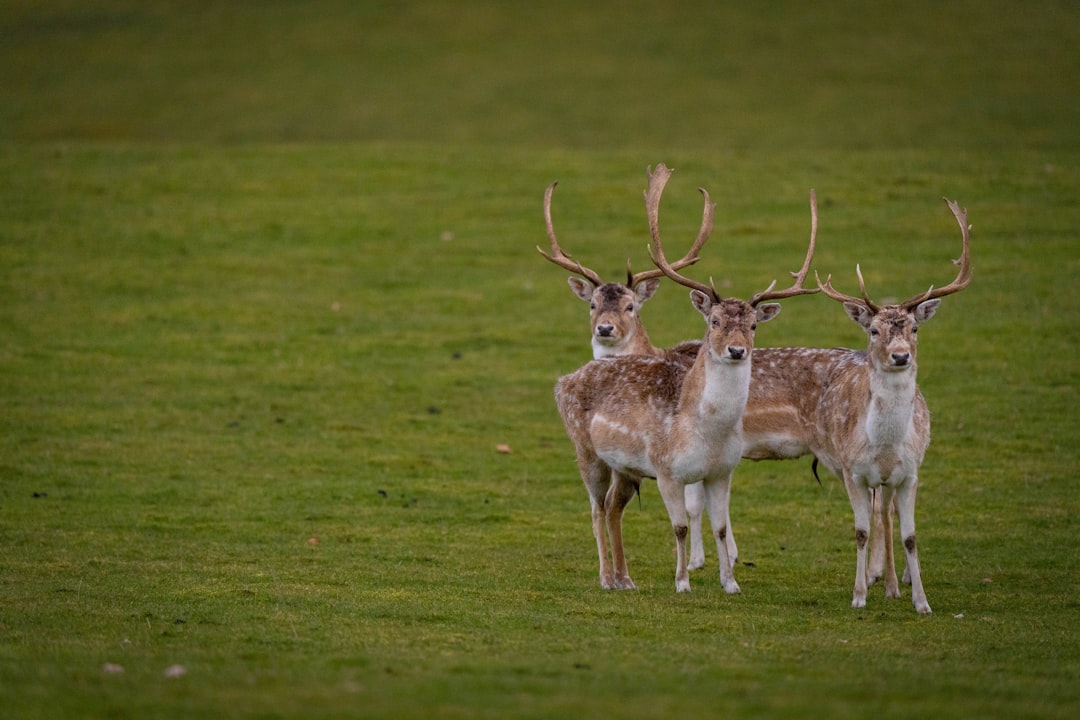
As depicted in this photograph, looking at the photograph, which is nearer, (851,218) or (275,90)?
(851,218)

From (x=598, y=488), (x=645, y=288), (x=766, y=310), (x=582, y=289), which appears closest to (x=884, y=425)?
(x=766, y=310)

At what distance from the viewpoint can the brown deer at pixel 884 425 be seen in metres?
10.4

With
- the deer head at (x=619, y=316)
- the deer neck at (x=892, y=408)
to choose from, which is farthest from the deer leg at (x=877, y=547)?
the deer head at (x=619, y=316)

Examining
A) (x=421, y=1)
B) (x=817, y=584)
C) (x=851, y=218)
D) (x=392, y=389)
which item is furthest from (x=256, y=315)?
(x=421, y=1)

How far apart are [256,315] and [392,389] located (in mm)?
3936

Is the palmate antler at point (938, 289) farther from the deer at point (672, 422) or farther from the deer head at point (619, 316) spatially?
the deer head at point (619, 316)

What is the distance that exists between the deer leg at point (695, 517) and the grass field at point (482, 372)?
0.28 metres

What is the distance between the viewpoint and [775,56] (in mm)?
41688

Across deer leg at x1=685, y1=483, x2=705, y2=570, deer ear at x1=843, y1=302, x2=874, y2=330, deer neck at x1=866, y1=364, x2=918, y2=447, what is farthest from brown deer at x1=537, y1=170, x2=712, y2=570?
deer neck at x1=866, y1=364, x2=918, y2=447

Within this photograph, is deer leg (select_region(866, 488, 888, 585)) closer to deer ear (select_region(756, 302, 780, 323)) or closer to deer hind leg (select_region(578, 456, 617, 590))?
deer ear (select_region(756, 302, 780, 323))

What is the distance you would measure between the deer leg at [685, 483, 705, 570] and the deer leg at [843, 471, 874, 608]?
4.67 feet

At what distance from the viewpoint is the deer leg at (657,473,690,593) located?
11.1m

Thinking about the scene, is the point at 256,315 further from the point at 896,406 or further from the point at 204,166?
the point at 896,406

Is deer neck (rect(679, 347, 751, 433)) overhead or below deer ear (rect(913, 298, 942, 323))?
below
